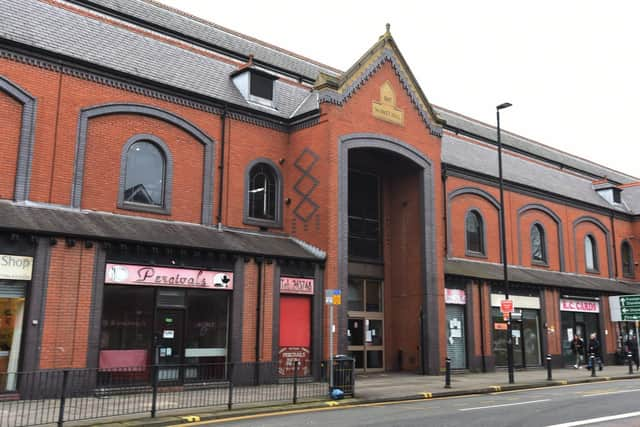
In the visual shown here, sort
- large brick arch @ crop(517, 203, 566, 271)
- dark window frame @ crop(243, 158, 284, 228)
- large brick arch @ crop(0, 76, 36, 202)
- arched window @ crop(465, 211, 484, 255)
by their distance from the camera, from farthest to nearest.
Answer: large brick arch @ crop(517, 203, 566, 271), arched window @ crop(465, 211, 484, 255), dark window frame @ crop(243, 158, 284, 228), large brick arch @ crop(0, 76, 36, 202)

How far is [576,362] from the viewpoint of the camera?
3038 cm

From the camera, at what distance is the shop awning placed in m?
26.7

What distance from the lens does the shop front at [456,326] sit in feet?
82.4

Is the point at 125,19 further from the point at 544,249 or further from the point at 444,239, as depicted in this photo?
the point at 544,249

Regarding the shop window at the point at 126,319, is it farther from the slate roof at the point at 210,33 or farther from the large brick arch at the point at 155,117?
the slate roof at the point at 210,33

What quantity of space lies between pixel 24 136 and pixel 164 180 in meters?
4.34

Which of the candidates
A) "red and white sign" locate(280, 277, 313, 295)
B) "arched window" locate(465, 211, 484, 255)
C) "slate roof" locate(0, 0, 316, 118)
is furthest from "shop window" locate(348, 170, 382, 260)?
"arched window" locate(465, 211, 484, 255)

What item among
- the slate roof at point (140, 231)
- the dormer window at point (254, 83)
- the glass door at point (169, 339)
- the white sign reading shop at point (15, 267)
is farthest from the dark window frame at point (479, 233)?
the white sign reading shop at point (15, 267)

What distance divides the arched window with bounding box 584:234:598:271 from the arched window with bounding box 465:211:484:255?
Result: 10.0 m

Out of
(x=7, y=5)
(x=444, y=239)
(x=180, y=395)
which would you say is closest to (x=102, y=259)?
(x=180, y=395)

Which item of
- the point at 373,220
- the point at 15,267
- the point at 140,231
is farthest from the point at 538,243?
the point at 15,267

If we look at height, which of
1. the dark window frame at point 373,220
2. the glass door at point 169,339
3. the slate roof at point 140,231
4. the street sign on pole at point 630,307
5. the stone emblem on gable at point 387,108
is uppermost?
the stone emblem on gable at point 387,108

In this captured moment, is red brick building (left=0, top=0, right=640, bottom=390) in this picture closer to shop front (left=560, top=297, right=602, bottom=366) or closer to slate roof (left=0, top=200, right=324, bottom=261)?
slate roof (left=0, top=200, right=324, bottom=261)

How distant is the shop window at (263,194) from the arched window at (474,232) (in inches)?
421
